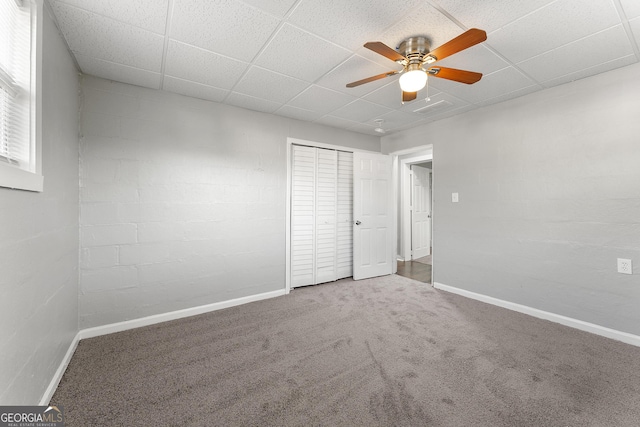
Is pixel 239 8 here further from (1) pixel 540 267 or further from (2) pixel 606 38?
(1) pixel 540 267

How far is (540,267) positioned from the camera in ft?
9.04

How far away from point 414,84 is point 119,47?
231 cm

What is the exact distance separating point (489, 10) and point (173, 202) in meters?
3.16

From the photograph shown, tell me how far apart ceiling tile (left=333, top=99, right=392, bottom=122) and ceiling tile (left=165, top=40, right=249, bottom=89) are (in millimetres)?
1368

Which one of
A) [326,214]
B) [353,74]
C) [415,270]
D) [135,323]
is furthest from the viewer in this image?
[415,270]

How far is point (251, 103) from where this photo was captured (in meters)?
3.04

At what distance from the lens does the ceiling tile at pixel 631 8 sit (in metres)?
1.55

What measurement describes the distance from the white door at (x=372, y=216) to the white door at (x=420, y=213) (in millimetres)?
1593

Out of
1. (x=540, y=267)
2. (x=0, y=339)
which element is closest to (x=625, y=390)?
(x=540, y=267)

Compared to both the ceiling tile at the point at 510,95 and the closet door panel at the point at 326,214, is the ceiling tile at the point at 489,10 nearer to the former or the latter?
the ceiling tile at the point at 510,95

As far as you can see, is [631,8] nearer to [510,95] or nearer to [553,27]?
[553,27]

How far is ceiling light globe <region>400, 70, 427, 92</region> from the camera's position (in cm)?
180

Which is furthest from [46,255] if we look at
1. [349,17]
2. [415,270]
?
[415,270]

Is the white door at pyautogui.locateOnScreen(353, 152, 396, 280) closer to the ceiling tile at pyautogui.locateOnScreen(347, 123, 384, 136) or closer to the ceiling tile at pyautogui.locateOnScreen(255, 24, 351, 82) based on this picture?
the ceiling tile at pyautogui.locateOnScreen(347, 123, 384, 136)
